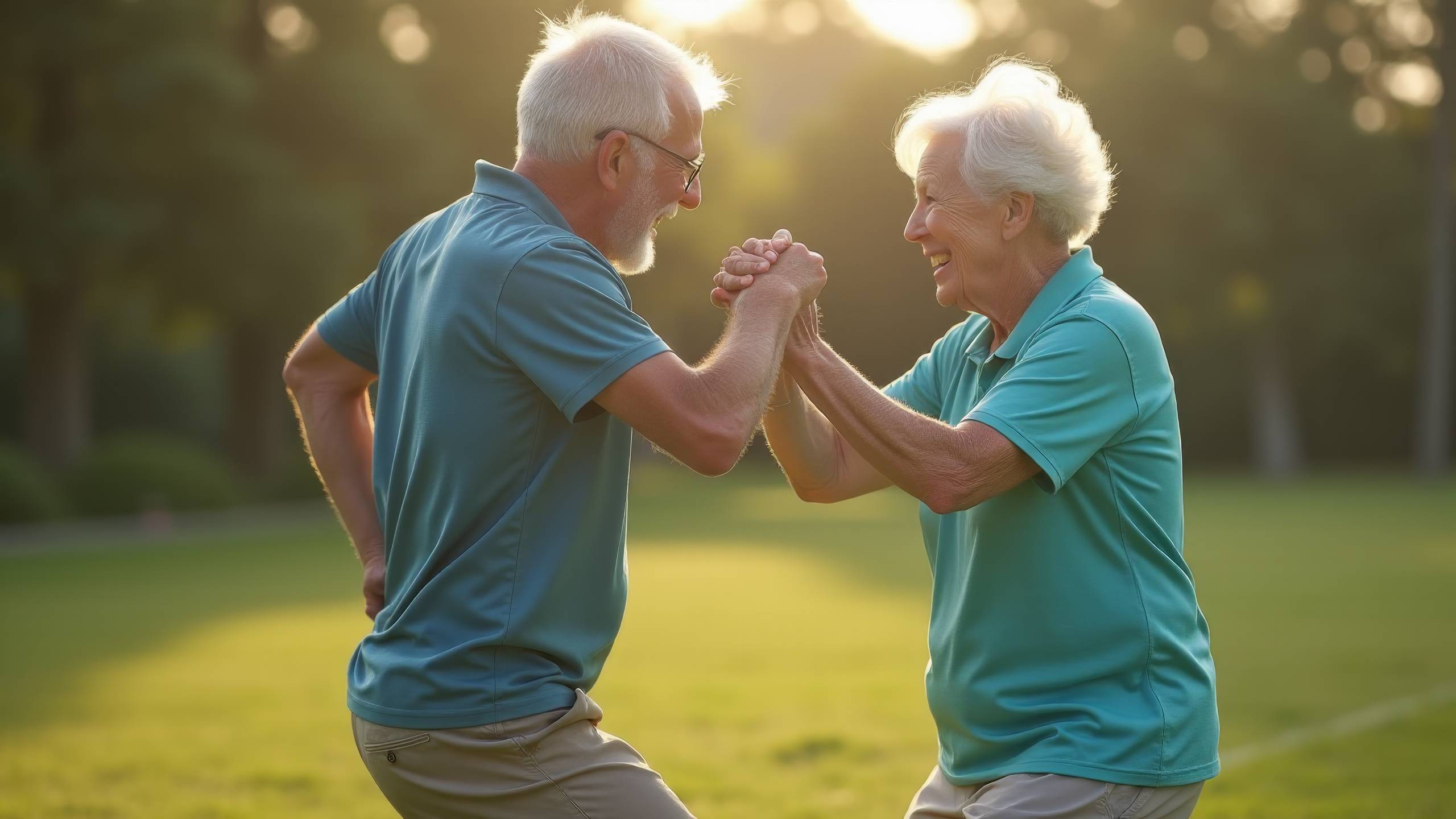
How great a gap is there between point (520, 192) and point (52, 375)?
2426 cm

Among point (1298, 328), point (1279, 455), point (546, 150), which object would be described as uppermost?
point (546, 150)

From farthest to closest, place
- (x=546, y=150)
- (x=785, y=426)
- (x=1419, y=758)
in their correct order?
(x=1419, y=758)
(x=785, y=426)
(x=546, y=150)

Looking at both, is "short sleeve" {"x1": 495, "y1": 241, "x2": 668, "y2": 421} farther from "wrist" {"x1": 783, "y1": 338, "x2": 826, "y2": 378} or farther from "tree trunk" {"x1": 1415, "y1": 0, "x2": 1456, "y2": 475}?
"tree trunk" {"x1": 1415, "y1": 0, "x2": 1456, "y2": 475}

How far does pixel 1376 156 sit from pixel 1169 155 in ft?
16.9

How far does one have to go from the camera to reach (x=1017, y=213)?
11.5 ft

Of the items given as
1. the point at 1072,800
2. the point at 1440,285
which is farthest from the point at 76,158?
the point at 1440,285

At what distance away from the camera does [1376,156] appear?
37.3m

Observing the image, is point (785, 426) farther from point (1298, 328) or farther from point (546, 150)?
point (1298, 328)

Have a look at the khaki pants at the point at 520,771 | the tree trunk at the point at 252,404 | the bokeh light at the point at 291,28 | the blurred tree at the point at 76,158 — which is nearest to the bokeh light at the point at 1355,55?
the bokeh light at the point at 291,28

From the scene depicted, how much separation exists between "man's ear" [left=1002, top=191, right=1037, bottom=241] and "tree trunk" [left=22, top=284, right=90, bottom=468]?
23952 mm

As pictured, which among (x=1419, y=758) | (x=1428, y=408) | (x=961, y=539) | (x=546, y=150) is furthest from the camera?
(x=1428, y=408)

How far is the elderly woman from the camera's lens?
3162mm

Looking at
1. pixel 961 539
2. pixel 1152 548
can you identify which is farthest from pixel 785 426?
pixel 1152 548

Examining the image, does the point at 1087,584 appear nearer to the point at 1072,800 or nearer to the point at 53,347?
the point at 1072,800
